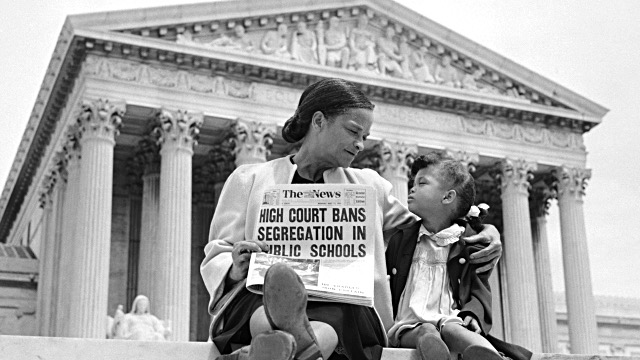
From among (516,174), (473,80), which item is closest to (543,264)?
(516,174)

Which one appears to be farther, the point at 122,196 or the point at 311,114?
the point at 122,196

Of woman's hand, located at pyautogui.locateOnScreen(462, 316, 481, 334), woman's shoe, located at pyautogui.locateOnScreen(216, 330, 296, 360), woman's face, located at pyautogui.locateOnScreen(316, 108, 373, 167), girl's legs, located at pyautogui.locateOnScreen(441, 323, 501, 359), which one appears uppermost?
woman's face, located at pyautogui.locateOnScreen(316, 108, 373, 167)

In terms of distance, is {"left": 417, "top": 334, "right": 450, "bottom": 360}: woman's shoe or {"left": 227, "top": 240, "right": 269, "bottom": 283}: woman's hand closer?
{"left": 227, "top": 240, "right": 269, "bottom": 283}: woman's hand

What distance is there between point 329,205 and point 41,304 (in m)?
32.5

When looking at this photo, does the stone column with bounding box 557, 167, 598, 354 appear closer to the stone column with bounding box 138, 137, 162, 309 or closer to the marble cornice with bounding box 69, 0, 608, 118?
the marble cornice with bounding box 69, 0, 608, 118

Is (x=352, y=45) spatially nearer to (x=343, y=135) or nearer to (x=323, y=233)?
(x=343, y=135)

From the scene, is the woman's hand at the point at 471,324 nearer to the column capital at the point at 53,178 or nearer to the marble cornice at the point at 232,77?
the marble cornice at the point at 232,77

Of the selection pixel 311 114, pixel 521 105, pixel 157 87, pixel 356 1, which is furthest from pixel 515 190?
pixel 311 114

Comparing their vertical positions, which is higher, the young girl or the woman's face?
the woman's face

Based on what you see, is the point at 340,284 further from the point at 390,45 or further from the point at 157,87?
the point at 390,45

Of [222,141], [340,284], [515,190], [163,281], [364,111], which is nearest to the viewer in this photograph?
[340,284]

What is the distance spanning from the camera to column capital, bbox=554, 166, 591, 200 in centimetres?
3912

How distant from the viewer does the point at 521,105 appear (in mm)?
38594

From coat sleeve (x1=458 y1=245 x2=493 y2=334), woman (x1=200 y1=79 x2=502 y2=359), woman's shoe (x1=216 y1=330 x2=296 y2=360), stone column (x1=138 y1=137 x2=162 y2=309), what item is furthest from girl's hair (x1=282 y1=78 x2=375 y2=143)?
stone column (x1=138 y1=137 x2=162 y2=309)
